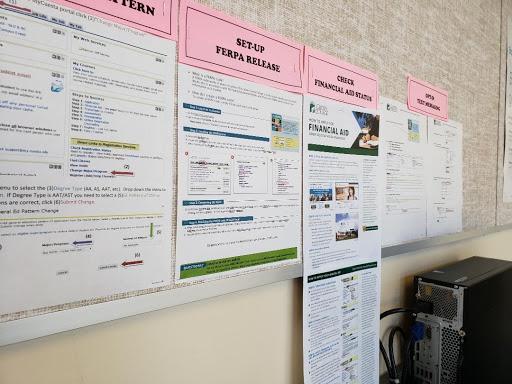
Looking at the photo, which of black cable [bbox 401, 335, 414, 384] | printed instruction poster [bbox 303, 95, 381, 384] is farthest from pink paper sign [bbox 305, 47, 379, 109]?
black cable [bbox 401, 335, 414, 384]

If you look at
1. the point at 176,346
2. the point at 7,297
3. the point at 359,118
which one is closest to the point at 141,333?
the point at 176,346

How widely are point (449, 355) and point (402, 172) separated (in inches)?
20.8

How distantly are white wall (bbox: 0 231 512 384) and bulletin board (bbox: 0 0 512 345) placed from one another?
0.04 metres

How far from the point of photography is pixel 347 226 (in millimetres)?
888

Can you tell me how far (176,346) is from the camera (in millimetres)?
614

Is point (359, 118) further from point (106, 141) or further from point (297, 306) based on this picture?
point (106, 141)

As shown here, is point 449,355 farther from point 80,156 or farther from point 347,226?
point 80,156

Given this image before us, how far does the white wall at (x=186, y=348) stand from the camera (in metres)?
0.49

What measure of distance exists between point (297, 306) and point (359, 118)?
51cm

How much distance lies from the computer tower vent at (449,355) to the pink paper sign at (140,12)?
998 mm

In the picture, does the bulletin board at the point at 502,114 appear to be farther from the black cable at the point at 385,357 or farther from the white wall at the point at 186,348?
the white wall at the point at 186,348

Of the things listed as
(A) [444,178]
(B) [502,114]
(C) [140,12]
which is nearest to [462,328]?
(A) [444,178]

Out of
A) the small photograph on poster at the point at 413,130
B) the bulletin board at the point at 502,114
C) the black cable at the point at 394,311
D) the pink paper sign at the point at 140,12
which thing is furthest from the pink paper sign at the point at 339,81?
the bulletin board at the point at 502,114

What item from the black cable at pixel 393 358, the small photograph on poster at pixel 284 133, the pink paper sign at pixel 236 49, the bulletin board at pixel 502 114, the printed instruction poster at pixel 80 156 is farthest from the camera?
the bulletin board at pixel 502 114
